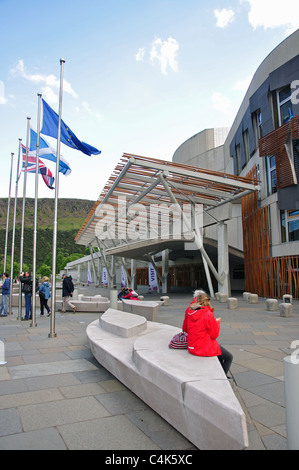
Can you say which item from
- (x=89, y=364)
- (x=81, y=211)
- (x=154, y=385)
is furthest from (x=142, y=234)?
(x=81, y=211)

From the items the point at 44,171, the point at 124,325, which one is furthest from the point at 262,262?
the point at 124,325

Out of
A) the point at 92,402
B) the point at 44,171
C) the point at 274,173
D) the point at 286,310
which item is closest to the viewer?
the point at 92,402

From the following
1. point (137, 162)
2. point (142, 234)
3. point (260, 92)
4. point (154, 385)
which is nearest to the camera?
point (154, 385)

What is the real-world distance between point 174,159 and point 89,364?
4974 cm

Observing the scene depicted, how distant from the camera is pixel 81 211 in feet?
649

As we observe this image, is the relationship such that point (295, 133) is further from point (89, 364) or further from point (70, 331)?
point (89, 364)

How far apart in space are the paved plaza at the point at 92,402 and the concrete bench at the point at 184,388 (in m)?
0.18

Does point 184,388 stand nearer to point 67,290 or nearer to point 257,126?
point 67,290

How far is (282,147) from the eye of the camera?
2072 cm

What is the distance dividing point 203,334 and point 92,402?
154 centimetres

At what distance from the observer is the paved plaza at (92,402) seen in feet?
11.0

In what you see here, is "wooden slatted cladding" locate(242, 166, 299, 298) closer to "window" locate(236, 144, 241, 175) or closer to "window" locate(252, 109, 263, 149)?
"window" locate(252, 109, 263, 149)

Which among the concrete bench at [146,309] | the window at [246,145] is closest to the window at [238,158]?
the window at [246,145]

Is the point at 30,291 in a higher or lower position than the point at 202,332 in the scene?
higher
